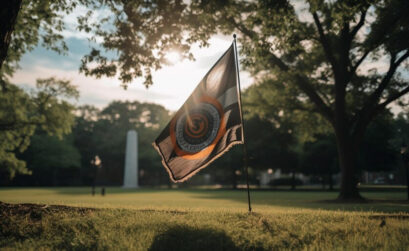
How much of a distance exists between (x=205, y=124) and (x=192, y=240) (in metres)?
2.88

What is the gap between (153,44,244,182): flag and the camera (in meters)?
8.31

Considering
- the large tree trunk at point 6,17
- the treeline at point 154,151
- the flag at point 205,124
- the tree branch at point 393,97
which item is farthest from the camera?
the treeline at point 154,151

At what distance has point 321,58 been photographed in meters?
24.3

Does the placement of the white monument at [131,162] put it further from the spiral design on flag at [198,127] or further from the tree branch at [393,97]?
the spiral design on flag at [198,127]

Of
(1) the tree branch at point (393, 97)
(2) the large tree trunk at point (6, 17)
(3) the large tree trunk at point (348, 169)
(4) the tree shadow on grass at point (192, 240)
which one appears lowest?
(4) the tree shadow on grass at point (192, 240)

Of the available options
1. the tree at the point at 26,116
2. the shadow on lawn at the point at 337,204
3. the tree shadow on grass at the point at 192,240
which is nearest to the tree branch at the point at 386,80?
the shadow on lawn at the point at 337,204

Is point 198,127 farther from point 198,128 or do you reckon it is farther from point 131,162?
point 131,162

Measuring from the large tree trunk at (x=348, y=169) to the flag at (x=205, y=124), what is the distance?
14.7 m

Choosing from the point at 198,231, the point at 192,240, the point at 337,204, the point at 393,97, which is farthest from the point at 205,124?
the point at 393,97

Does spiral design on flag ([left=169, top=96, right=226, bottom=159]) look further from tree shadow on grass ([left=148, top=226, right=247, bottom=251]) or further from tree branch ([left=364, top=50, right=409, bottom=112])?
tree branch ([left=364, top=50, right=409, bottom=112])

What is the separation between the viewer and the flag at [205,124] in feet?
27.3

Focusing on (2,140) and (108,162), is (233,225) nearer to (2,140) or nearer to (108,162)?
(2,140)

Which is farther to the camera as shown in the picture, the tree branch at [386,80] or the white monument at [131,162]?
the white monument at [131,162]

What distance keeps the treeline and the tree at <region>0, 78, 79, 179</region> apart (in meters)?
6.40
